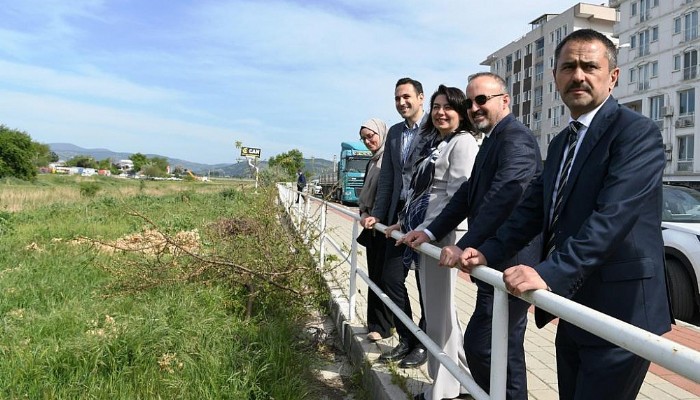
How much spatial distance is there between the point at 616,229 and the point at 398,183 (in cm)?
236

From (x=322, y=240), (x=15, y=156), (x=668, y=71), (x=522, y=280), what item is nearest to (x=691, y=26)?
(x=668, y=71)

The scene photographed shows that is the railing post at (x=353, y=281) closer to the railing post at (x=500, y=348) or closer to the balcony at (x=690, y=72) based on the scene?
the railing post at (x=500, y=348)

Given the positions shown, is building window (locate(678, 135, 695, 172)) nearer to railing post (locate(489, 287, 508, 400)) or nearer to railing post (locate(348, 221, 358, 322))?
railing post (locate(348, 221, 358, 322))

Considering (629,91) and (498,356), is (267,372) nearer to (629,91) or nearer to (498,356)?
(498,356)

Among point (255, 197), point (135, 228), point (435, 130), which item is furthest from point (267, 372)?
point (135, 228)

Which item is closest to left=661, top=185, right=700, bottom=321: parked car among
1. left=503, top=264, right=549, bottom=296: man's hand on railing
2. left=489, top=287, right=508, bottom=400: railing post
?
left=489, top=287, right=508, bottom=400: railing post

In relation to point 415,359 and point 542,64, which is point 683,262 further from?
point 542,64

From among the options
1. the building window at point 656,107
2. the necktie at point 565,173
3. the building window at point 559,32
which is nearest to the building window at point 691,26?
the building window at point 656,107

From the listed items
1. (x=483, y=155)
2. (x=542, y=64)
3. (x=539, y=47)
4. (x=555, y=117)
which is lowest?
(x=483, y=155)

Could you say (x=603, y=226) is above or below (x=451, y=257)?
above

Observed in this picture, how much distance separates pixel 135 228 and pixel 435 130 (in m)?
10.6

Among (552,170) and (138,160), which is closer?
(552,170)

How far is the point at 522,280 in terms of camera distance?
5.41 feet

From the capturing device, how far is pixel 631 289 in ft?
5.57
